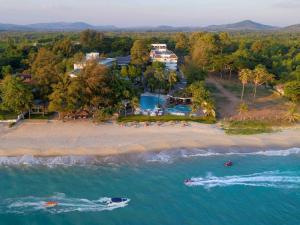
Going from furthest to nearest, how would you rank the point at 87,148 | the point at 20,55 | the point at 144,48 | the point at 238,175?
the point at 20,55, the point at 144,48, the point at 87,148, the point at 238,175

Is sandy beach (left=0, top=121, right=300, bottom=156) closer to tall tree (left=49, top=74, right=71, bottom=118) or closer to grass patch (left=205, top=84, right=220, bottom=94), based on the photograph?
tall tree (left=49, top=74, right=71, bottom=118)

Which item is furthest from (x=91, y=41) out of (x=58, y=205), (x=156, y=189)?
(x=58, y=205)

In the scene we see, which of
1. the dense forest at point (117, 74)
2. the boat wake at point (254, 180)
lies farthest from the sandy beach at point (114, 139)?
the boat wake at point (254, 180)

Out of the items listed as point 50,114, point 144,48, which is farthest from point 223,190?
point 144,48

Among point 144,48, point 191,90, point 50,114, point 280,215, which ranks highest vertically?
point 144,48

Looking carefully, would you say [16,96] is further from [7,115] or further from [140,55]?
[140,55]

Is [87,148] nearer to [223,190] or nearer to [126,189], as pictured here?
[126,189]

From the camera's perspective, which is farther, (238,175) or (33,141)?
(33,141)

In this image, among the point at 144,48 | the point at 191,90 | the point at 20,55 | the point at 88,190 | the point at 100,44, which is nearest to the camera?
the point at 88,190

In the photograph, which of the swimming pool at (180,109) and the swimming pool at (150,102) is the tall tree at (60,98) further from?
the swimming pool at (180,109)
